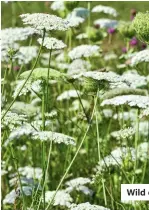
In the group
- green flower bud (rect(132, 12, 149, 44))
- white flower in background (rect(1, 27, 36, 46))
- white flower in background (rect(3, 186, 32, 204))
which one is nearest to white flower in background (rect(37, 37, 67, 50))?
green flower bud (rect(132, 12, 149, 44))

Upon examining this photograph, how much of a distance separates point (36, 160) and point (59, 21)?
2072 mm

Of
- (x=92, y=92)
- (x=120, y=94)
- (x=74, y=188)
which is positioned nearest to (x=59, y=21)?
(x=92, y=92)

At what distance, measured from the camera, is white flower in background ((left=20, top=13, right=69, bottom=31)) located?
2.13 meters

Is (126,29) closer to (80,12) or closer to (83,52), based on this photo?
(80,12)

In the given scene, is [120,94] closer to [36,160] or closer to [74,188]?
[74,188]

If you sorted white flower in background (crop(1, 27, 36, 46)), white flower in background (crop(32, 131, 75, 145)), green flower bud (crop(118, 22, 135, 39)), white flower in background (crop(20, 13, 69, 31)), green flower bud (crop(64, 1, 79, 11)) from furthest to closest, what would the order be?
green flower bud (crop(118, 22, 135, 39)) < green flower bud (crop(64, 1, 79, 11)) < white flower in background (crop(1, 27, 36, 46)) < white flower in background (crop(32, 131, 75, 145)) < white flower in background (crop(20, 13, 69, 31))

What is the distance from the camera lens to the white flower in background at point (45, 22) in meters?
2.13

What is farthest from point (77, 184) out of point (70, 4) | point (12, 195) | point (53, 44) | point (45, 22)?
point (45, 22)

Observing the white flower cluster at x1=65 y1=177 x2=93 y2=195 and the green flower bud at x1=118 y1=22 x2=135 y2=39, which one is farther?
the green flower bud at x1=118 y1=22 x2=135 y2=39

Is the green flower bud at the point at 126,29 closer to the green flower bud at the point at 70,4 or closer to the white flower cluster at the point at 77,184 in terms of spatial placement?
the green flower bud at the point at 70,4

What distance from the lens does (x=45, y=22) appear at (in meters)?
2.14

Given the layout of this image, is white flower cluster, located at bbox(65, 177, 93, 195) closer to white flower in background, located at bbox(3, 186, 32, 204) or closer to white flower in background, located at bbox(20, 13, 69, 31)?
white flower in background, located at bbox(3, 186, 32, 204)

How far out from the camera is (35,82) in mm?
2760

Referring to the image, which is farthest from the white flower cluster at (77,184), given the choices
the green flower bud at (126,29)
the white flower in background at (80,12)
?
the white flower in background at (80,12)
